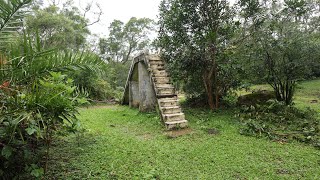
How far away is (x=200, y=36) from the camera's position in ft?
19.3

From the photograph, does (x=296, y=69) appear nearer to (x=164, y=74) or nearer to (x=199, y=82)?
(x=199, y=82)

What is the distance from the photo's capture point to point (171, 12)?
244 inches

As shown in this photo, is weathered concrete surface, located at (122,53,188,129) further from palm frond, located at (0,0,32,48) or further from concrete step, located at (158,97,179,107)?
palm frond, located at (0,0,32,48)

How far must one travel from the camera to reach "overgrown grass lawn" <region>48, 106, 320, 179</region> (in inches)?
112

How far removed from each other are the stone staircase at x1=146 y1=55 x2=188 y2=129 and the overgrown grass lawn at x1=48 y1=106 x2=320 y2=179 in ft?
1.03

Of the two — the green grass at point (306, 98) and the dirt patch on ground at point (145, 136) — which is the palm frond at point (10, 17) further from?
the green grass at point (306, 98)

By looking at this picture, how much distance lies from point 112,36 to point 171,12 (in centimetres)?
1983

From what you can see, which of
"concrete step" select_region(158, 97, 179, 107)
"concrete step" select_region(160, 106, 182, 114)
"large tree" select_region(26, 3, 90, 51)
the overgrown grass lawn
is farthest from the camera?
"large tree" select_region(26, 3, 90, 51)

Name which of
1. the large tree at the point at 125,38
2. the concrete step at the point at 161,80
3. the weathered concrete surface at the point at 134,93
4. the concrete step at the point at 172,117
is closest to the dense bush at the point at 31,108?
the concrete step at the point at 172,117

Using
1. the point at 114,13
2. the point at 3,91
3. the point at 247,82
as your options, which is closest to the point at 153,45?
the point at 247,82

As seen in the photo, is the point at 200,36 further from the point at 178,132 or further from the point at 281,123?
the point at 281,123

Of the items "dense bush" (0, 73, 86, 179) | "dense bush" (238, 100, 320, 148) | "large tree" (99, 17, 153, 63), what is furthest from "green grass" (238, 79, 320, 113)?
"large tree" (99, 17, 153, 63)

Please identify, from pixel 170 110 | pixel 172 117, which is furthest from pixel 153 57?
pixel 172 117

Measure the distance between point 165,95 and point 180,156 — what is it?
2.42 m
